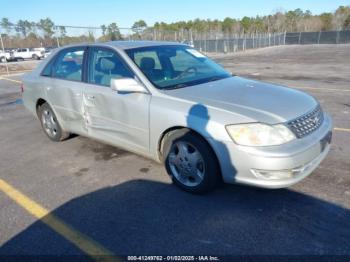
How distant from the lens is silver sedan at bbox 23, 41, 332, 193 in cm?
300

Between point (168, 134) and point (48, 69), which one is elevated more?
point (48, 69)

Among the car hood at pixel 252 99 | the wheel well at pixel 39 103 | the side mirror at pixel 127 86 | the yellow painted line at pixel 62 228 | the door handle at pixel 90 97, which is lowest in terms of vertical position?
the yellow painted line at pixel 62 228

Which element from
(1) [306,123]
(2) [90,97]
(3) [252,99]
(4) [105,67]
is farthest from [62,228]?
(1) [306,123]

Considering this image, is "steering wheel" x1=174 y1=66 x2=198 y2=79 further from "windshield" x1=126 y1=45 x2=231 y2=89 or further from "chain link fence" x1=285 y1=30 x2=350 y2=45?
"chain link fence" x1=285 y1=30 x2=350 y2=45

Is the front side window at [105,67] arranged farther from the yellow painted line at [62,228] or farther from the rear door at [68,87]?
the yellow painted line at [62,228]

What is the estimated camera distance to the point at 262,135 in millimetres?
2959

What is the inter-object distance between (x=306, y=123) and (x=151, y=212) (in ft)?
5.83

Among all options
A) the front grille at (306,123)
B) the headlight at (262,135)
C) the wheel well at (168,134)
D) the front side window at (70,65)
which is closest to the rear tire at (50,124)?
the front side window at (70,65)

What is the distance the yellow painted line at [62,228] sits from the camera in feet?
8.83

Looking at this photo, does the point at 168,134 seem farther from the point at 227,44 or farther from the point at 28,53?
the point at 28,53

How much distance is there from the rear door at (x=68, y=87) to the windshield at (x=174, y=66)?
967 mm

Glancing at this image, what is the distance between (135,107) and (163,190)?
101cm

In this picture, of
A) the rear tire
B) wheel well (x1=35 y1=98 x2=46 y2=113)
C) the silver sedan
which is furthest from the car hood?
wheel well (x1=35 y1=98 x2=46 y2=113)

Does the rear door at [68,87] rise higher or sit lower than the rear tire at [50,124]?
higher
